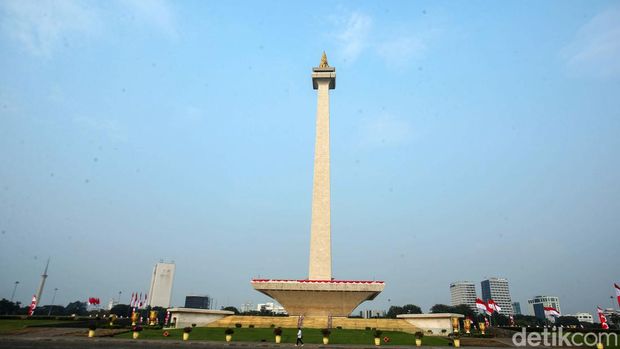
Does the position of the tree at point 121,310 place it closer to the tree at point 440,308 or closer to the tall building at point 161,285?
the tall building at point 161,285

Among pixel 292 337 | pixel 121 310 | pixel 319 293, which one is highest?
pixel 319 293

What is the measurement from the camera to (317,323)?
32094 millimetres

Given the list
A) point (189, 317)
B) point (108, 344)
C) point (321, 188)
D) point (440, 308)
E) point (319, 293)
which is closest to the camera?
point (108, 344)

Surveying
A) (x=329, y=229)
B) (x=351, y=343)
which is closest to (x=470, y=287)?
(x=329, y=229)

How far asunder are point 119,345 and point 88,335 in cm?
563

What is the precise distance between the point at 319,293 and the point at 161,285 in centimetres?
12471

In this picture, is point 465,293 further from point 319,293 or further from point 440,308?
point 319,293

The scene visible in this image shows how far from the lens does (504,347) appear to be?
21188mm

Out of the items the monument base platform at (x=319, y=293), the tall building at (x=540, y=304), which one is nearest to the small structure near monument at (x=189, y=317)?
the monument base platform at (x=319, y=293)

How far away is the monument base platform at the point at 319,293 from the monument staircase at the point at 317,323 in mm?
1862

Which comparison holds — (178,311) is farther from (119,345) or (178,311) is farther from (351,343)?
(351,343)

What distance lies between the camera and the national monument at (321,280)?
108ft

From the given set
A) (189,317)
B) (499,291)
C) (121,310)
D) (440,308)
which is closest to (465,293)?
(499,291)

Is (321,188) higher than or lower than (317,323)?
higher
